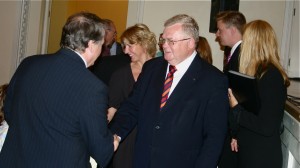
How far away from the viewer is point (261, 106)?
2551 millimetres

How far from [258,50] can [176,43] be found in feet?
2.32

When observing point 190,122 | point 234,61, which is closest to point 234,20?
point 234,61

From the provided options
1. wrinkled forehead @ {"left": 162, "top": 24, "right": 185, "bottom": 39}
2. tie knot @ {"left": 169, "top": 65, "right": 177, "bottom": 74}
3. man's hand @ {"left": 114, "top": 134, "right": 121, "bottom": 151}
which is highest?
wrinkled forehead @ {"left": 162, "top": 24, "right": 185, "bottom": 39}

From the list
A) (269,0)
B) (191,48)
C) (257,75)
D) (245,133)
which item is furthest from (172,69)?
(269,0)

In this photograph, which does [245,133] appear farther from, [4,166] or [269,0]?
[269,0]

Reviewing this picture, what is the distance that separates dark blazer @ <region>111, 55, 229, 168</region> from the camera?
2.24 meters

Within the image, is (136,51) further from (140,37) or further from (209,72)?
(209,72)

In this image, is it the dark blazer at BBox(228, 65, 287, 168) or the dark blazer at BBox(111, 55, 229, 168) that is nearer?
the dark blazer at BBox(111, 55, 229, 168)

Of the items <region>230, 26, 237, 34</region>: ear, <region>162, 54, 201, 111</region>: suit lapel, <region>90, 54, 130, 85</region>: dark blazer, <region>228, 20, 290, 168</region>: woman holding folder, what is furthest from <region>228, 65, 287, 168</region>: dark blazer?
<region>90, 54, 130, 85</region>: dark blazer

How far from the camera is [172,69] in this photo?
2.37 meters

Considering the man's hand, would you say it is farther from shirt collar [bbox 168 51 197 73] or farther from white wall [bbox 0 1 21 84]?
white wall [bbox 0 1 21 84]

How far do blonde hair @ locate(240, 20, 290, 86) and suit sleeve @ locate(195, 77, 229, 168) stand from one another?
520mm

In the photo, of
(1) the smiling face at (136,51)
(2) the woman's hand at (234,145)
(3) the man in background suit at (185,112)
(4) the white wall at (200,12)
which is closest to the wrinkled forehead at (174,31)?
(3) the man in background suit at (185,112)

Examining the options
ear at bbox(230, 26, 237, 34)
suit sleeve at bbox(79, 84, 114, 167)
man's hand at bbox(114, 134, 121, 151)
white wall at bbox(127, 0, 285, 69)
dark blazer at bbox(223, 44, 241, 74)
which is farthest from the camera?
white wall at bbox(127, 0, 285, 69)
